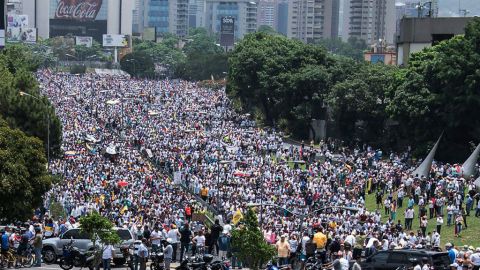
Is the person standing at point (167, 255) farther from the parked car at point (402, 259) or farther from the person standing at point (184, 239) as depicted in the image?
the parked car at point (402, 259)

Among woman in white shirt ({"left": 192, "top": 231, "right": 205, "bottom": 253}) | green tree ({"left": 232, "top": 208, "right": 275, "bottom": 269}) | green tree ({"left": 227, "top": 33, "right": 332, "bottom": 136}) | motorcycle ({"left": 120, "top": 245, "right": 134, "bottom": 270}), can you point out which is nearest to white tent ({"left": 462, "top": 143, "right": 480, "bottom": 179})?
woman in white shirt ({"left": 192, "top": 231, "right": 205, "bottom": 253})

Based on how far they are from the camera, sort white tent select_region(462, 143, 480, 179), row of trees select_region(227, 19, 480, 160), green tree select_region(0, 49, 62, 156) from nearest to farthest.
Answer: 1. white tent select_region(462, 143, 480, 179)
2. green tree select_region(0, 49, 62, 156)
3. row of trees select_region(227, 19, 480, 160)

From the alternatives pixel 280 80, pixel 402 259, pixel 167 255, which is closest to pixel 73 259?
pixel 167 255

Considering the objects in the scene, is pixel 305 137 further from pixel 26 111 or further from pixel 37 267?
pixel 37 267

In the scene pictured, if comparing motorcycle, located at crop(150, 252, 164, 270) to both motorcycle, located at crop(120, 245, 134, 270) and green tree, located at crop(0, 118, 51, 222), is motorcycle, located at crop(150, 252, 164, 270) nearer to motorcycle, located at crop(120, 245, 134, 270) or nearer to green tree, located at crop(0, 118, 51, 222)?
motorcycle, located at crop(120, 245, 134, 270)

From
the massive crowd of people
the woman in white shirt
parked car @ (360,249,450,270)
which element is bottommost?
the massive crowd of people

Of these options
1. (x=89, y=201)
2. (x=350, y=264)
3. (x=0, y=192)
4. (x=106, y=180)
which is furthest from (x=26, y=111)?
(x=350, y=264)

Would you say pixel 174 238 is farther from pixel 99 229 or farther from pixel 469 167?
pixel 469 167
